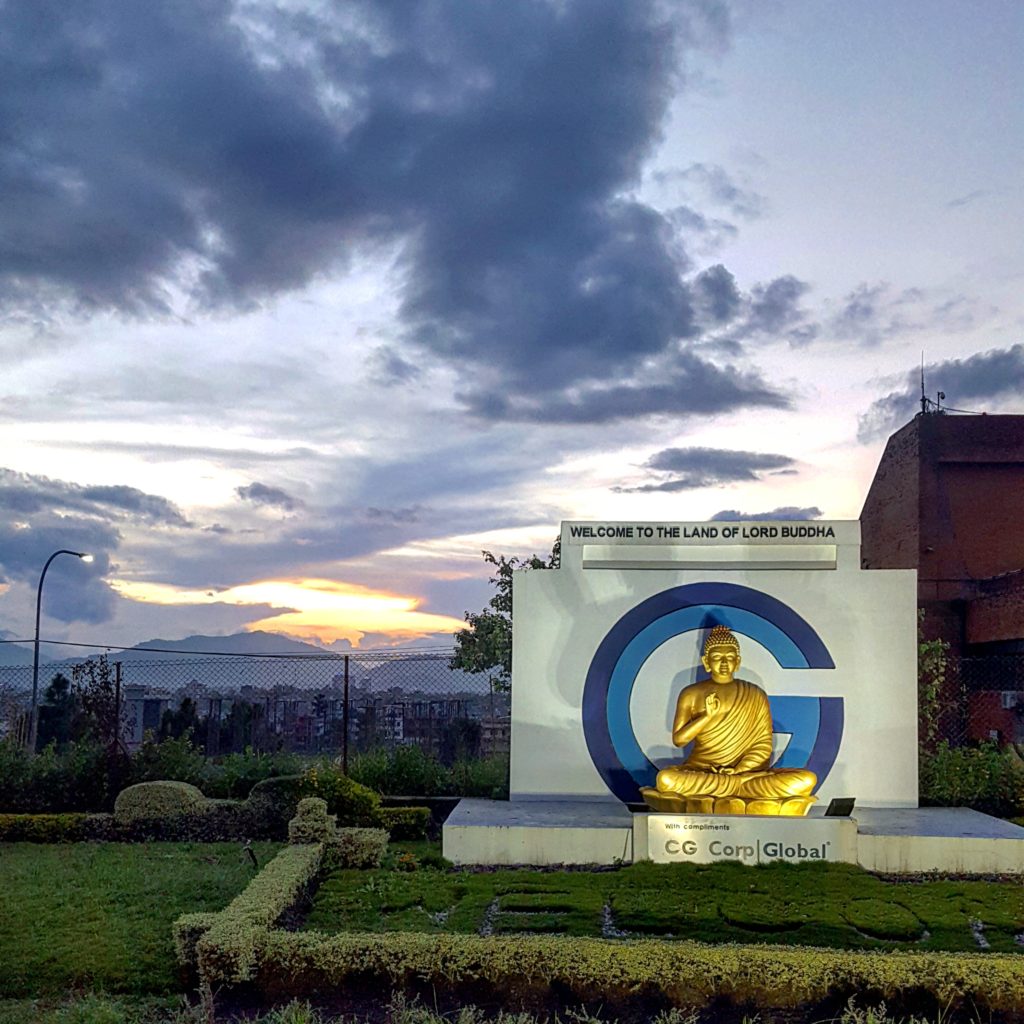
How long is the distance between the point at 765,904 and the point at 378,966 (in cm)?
374

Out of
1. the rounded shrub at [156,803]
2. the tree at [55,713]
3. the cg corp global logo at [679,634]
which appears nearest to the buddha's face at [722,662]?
the cg corp global logo at [679,634]

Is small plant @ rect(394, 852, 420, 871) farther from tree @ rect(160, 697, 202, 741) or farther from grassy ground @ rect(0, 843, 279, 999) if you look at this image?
tree @ rect(160, 697, 202, 741)

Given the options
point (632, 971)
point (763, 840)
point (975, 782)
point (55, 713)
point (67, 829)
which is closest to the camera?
point (632, 971)

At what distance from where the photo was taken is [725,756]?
12.1m

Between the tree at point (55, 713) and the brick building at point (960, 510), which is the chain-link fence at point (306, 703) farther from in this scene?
the brick building at point (960, 510)

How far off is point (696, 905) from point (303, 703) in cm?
1253

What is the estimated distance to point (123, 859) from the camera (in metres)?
12.7

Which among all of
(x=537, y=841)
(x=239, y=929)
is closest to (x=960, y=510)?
(x=537, y=841)

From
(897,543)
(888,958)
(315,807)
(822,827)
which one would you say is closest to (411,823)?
(315,807)

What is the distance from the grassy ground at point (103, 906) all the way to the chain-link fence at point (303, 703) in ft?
10.3

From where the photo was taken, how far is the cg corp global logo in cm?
1347

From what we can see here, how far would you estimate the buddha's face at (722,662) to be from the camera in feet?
40.3

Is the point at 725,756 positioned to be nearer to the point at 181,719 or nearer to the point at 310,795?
the point at 310,795

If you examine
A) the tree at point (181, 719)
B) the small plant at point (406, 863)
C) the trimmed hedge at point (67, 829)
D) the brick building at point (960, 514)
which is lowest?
the trimmed hedge at point (67, 829)
